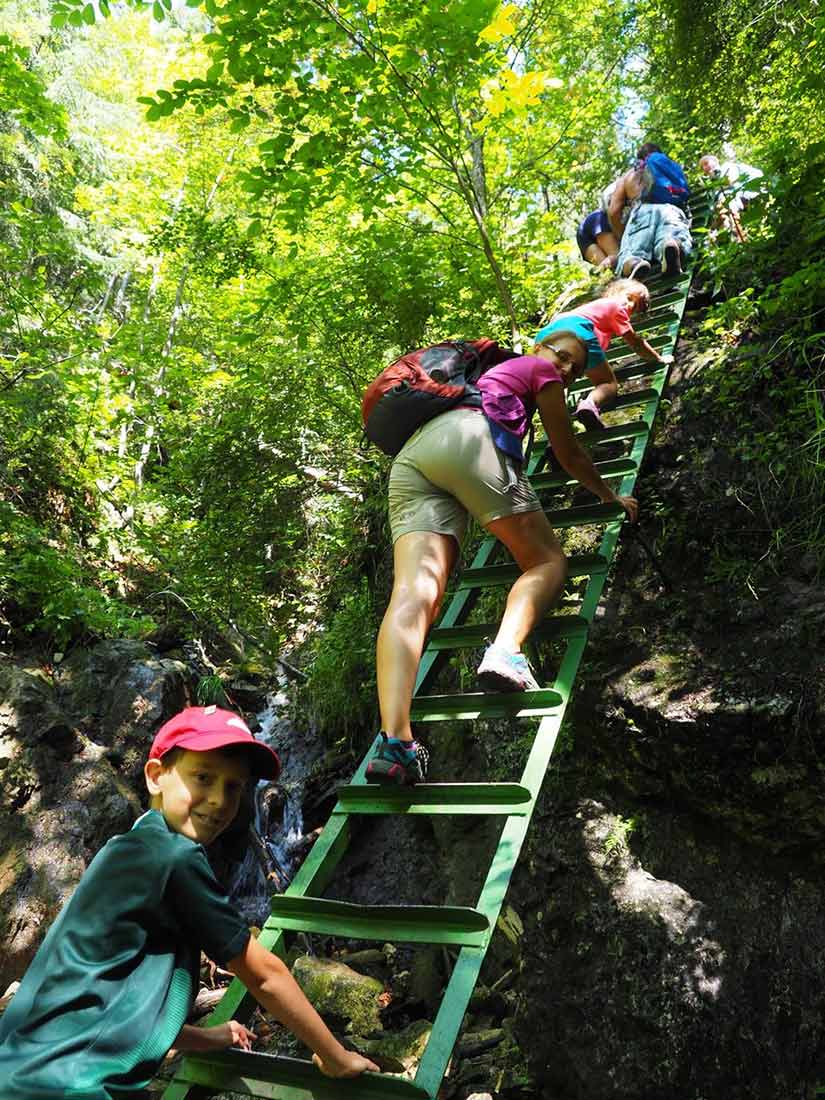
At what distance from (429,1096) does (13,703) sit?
6.13 metres

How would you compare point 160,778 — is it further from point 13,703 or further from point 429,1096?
point 13,703

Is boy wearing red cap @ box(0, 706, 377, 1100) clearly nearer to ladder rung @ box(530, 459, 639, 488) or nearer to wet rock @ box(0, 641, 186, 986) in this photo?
ladder rung @ box(530, 459, 639, 488)

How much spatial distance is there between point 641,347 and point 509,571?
1980mm

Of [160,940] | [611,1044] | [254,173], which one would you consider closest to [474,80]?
[254,173]

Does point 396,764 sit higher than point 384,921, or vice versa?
point 396,764

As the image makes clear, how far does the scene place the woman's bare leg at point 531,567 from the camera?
3.11 metres

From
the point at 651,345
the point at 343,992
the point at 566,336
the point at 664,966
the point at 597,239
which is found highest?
the point at 597,239

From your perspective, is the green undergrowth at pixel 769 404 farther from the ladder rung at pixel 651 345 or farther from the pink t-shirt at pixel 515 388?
the pink t-shirt at pixel 515 388

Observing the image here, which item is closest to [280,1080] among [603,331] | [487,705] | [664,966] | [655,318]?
[487,705]

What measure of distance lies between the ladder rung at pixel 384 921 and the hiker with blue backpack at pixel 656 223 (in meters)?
5.51

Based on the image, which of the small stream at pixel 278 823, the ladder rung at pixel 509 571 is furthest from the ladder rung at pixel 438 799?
the small stream at pixel 278 823

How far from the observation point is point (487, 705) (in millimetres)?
3072

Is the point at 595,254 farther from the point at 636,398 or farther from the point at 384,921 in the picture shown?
the point at 384,921

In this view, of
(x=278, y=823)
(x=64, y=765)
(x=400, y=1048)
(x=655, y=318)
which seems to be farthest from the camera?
(x=278, y=823)
